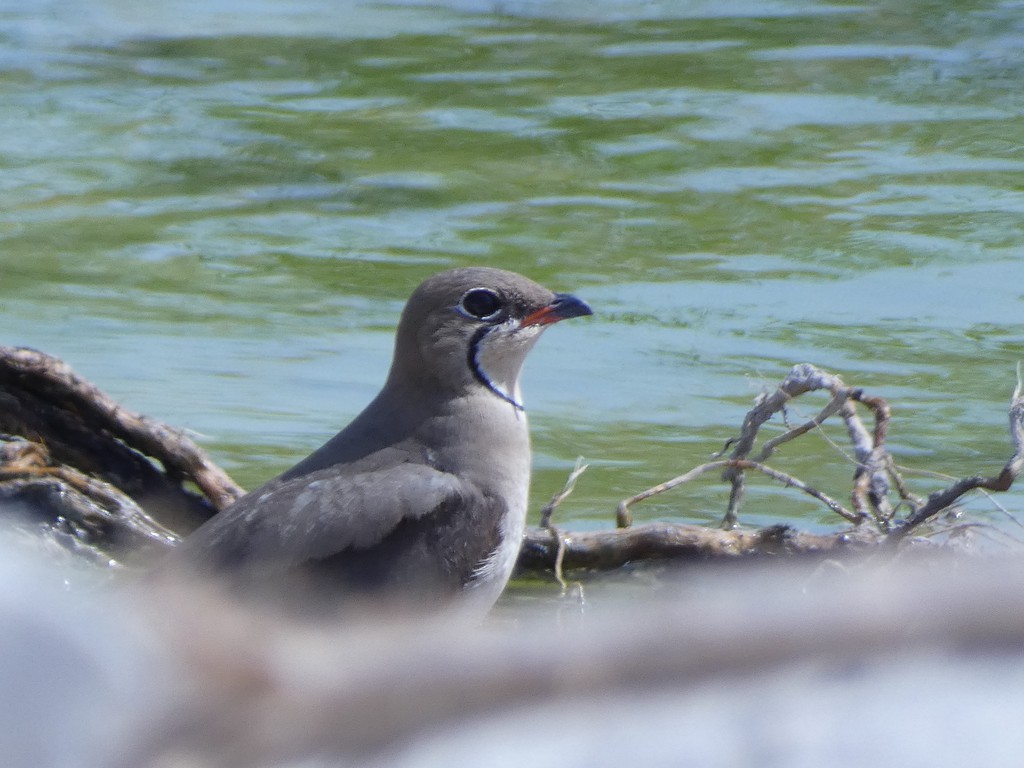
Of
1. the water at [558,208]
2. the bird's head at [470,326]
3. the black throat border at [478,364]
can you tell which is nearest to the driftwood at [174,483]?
the black throat border at [478,364]

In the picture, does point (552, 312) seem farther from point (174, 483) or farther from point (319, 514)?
point (174, 483)

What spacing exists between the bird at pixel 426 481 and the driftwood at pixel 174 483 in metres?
0.39

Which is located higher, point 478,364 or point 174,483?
point 478,364

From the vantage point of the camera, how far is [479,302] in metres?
5.01

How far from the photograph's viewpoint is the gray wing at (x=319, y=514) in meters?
4.21

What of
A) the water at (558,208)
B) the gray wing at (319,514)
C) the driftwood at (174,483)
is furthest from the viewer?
the water at (558,208)

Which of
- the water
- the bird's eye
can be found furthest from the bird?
Result: the water

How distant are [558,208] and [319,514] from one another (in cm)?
766

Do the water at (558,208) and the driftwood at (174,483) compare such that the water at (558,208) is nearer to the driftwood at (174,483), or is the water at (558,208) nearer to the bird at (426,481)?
the driftwood at (174,483)

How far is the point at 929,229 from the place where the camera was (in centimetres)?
1116

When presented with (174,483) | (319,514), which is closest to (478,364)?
(319,514)

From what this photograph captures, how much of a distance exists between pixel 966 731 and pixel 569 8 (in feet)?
54.4

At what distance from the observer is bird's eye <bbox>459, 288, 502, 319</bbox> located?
5.00 m

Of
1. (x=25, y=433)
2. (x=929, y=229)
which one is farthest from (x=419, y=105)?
(x=25, y=433)
